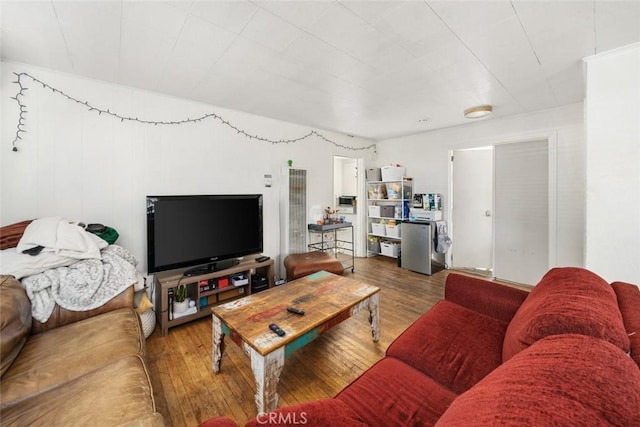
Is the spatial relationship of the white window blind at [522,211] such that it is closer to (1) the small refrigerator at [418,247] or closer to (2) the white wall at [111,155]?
(1) the small refrigerator at [418,247]

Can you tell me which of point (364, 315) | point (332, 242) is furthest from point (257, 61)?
point (332, 242)

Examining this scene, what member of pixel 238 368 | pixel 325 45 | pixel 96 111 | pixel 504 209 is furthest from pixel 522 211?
pixel 96 111

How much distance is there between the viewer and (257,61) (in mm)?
1911

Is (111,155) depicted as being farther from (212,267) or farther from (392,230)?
(392,230)

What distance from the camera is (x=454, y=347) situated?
132cm

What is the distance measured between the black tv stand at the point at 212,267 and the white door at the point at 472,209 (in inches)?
137

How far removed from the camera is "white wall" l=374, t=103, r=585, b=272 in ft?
9.43

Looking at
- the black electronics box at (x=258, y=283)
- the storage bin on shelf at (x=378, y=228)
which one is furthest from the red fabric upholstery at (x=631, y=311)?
the storage bin on shelf at (x=378, y=228)

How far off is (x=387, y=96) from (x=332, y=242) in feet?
8.87

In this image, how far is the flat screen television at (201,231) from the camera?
2.32m

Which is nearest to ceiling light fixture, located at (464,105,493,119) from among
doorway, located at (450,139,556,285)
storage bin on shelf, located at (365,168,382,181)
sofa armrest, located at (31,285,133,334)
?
doorway, located at (450,139,556,285)

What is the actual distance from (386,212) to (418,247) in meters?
0.93

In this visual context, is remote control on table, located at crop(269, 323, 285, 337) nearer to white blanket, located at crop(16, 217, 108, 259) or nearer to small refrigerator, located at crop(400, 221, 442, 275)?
white blanket, located at crop(16, 217, 108, 259)

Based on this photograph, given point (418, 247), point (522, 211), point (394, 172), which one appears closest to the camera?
point (522, 211)
